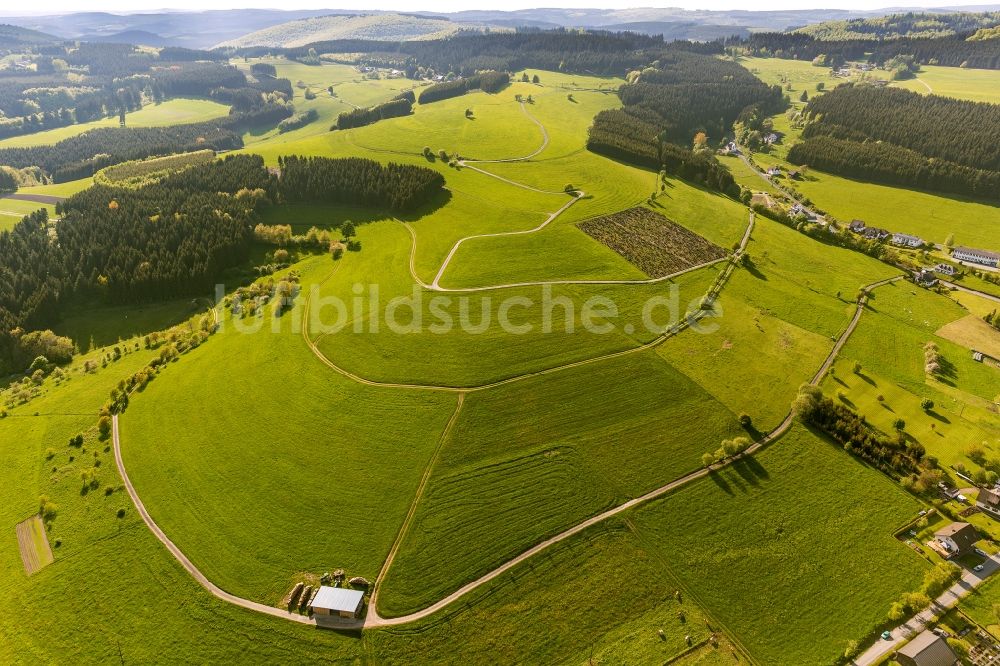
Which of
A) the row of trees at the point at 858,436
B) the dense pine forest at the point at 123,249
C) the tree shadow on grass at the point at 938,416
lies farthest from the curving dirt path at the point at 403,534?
the dense pine forest at the point at 123,249

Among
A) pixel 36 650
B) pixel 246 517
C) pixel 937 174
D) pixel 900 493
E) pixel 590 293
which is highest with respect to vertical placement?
pixel 937 174

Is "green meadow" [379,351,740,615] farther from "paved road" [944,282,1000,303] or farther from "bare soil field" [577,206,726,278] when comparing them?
"paved road" [944,282,1000,303]

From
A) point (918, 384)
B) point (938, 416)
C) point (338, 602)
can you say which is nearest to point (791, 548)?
point (938, 416)

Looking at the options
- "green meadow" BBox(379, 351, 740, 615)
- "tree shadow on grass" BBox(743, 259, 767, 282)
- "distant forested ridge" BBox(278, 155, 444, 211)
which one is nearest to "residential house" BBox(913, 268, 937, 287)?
"tree shadow on grass" BBox(743, 259, 767, 282)

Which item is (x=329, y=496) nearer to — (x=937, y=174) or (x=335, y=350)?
(x=335, y=350)

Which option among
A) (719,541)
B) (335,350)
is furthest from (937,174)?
(335,350)

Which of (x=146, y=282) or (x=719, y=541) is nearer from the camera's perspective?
(x=719, y=541)

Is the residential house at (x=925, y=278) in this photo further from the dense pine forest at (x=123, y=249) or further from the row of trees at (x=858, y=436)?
the dense pine forest at (x=123, y=249)
